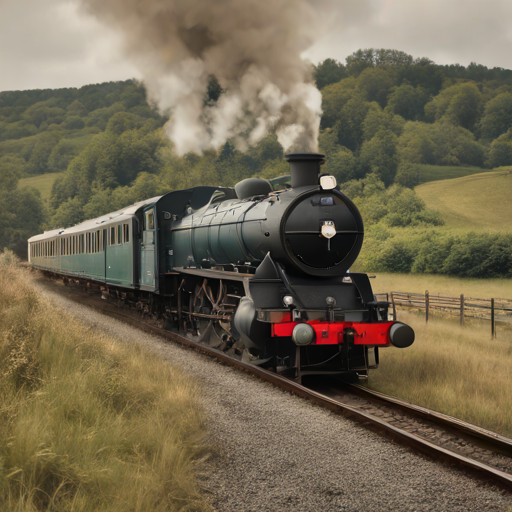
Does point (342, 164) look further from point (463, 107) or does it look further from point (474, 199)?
point (463, 107)

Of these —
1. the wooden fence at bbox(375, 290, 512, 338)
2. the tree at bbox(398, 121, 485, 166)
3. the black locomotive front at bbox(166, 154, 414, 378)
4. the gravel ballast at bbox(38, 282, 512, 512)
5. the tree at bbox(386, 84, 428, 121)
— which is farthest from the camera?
the tree at bbox(386, 84, 428, 121)

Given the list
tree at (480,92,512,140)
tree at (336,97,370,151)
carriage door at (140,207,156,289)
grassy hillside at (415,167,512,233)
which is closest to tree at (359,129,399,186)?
tree at (336,97,370,151)

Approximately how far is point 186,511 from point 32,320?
472cm

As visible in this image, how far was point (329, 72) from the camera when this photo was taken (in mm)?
97375

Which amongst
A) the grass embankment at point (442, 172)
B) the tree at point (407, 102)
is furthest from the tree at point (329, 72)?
the grass embankment at point (442, 172)

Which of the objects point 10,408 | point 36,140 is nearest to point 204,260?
point 10,408

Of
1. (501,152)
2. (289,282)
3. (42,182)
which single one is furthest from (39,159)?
(289,282)

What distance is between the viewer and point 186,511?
378cm

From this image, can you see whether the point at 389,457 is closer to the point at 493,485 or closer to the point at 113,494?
the point at 493,485

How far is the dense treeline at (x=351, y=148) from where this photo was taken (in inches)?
2201

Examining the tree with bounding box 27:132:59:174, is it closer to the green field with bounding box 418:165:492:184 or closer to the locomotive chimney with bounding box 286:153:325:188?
the green field with bounding box 418:165:492:184

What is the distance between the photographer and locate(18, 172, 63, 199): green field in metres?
95.7

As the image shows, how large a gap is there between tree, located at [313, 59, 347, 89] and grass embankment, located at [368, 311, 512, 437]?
79895mm

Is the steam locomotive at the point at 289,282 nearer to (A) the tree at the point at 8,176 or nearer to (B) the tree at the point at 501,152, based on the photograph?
(A) the tree at the point at 8,176
